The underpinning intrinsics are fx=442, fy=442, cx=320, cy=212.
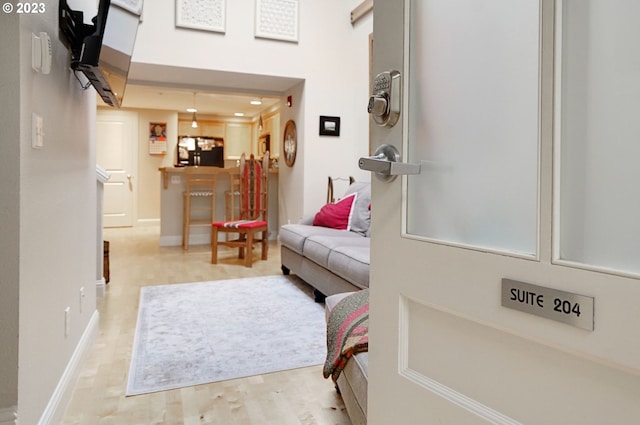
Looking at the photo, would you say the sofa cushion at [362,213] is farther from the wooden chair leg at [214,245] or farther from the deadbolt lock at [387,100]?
the deadbolt lock at [387,100]

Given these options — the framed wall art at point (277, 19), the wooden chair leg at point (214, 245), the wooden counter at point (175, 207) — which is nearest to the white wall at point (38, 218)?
the wooden chair leg at point (214, 245)

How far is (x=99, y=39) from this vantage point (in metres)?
1.76

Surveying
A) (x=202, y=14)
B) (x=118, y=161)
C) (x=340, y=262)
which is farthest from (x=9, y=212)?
(x=118, y=161)

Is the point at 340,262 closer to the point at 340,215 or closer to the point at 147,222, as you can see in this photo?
the point at 340,215

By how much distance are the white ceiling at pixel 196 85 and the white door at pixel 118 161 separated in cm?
69

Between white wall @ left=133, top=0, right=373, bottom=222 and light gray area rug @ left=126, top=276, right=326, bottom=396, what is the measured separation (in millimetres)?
2152

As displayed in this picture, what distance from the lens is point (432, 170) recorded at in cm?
75

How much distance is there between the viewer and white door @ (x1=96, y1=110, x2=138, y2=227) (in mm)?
8531

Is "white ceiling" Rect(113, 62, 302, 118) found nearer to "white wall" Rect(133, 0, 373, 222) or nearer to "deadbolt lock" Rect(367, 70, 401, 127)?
"white wall" Rect(133, 0, 373, 222)

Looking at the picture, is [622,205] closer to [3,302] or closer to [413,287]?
[413,287]

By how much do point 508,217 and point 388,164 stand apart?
0.20 m

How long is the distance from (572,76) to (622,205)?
17 centimetres

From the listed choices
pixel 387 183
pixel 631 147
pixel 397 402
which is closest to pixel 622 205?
pixel 631 147

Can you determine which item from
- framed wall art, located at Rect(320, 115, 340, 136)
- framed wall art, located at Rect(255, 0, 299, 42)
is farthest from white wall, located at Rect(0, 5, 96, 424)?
framed wall art, located at Rect(320, 115, 340, 136)
